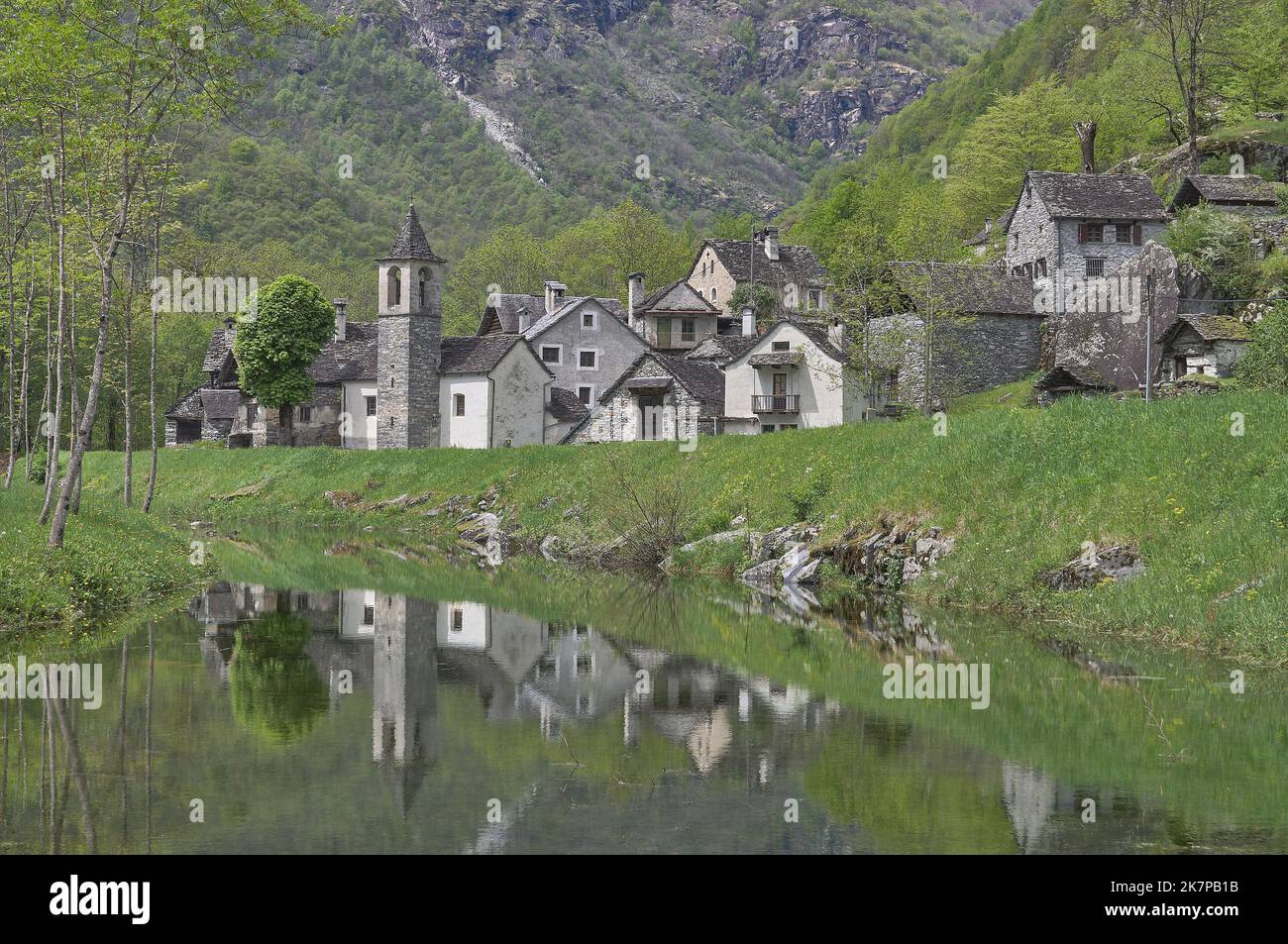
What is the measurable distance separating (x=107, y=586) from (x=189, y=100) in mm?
11055

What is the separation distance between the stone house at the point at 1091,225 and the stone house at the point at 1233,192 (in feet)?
7.64

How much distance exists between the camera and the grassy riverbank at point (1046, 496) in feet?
76.2

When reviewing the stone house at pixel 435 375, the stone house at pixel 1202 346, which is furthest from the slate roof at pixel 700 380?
the stone house at pixel 1202 346

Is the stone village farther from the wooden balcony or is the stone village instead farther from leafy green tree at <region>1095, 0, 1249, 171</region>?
leafy green tree at <region>1095, 0, 1249, 171</region>

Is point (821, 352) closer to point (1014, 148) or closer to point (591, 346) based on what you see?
point (591, 346)

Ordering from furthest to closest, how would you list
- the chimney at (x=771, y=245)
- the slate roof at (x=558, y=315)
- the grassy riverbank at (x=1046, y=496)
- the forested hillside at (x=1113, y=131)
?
the chimney at (x=771, y=245) → the slate roof at (x=558, y=315) → the forested hillside at (x=1113, y=131) → the grassy riverbank at (x=1046, y=496)

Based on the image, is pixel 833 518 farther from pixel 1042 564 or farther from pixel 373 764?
pixel 373 764

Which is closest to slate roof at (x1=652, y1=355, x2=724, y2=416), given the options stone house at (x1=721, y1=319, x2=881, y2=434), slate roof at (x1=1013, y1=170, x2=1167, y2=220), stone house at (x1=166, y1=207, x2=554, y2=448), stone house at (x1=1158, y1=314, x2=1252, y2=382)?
stone house at (x1=721, y1=319, x2=881, y2=434)

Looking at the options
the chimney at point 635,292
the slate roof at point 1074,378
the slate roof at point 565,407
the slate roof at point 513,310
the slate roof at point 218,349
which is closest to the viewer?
the slate roof at point 1074,378

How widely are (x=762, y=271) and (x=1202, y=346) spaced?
50.3 metres

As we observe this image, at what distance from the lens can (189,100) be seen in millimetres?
29750

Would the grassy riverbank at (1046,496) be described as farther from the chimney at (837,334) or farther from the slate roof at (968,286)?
the chimney at (837,334)
